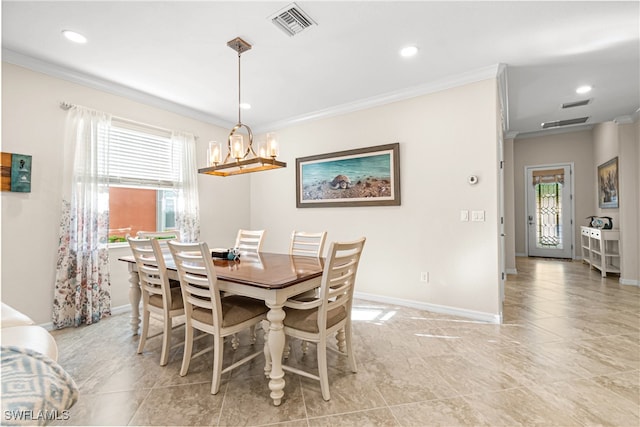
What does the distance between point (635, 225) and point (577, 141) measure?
2657mm

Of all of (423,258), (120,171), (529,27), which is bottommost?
(423,258)

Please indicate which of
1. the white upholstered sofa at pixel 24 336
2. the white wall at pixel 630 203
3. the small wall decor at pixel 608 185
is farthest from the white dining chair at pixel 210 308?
the small wall decor at pixel 608 185

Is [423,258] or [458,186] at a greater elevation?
[458,186]

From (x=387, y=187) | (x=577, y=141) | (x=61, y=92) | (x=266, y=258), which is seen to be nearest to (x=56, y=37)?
(x=61, y=92)

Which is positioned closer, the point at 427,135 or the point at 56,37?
the point at 56,37

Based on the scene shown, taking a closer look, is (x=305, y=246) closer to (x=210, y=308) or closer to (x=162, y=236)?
(x=210, y=308)

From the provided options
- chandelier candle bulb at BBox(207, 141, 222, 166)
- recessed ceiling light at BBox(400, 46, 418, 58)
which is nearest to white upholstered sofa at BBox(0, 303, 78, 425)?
chandelier candle bulb at BBox(207, 141, 222, 166)

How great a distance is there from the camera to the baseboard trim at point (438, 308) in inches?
122

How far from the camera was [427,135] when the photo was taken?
11.5ft

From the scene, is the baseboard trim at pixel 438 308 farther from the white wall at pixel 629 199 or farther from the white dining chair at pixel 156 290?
the white wall at pixel 629 199

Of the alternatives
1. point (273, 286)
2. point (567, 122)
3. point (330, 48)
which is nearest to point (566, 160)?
point (567, 122)

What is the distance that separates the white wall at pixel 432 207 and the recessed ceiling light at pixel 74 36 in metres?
2.71

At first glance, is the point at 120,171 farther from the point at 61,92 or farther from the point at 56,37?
the point at 56,37

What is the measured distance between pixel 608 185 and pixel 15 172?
8450 millimetres
